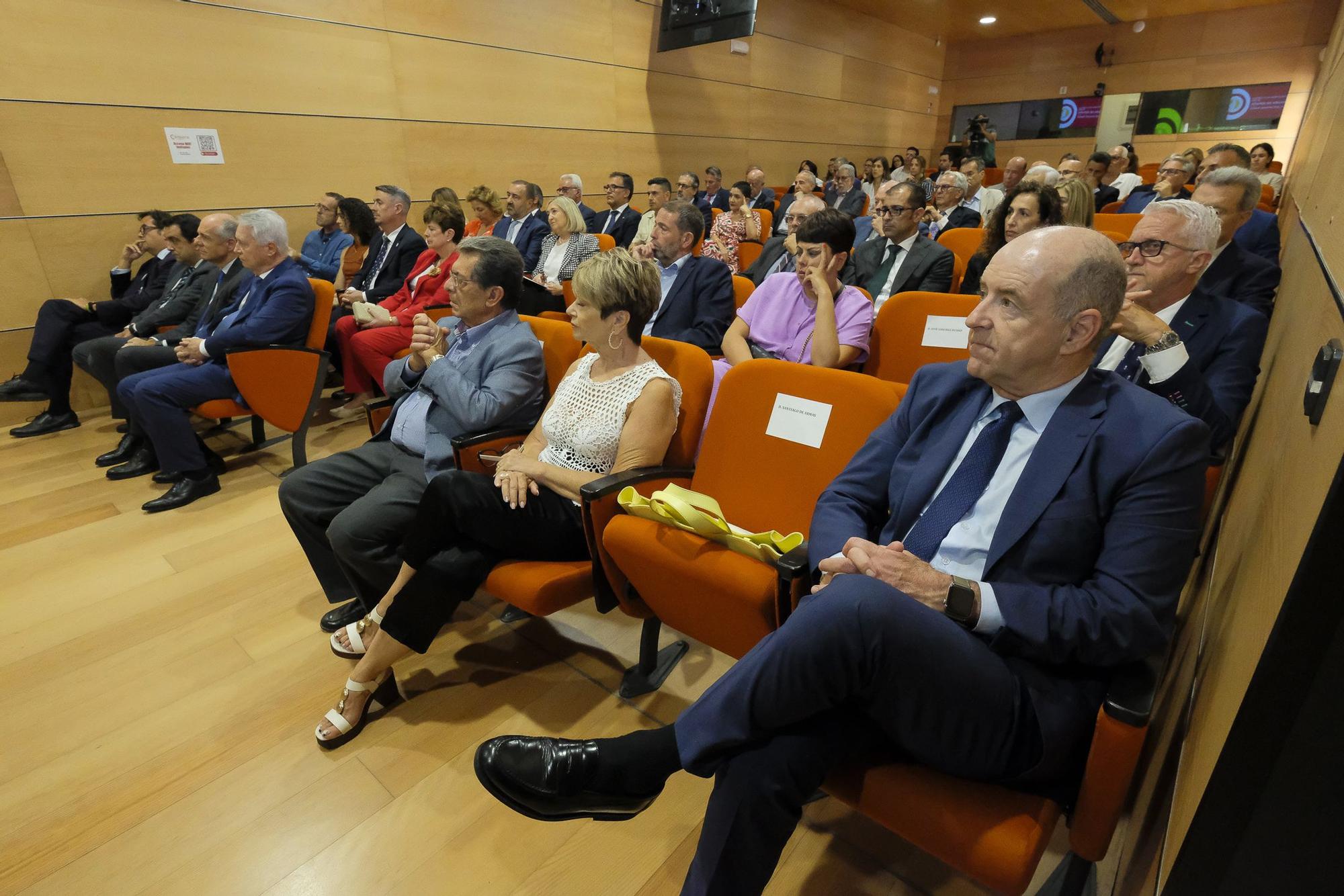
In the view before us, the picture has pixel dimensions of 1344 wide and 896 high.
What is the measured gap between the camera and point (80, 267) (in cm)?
443

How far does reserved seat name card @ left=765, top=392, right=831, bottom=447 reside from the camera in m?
1.68

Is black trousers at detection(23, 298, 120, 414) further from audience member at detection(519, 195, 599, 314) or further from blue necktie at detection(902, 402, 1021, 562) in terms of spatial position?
blue necktie at detection(902, 402, 1021, 562)

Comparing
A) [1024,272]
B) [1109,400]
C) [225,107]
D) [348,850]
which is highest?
[225,107]

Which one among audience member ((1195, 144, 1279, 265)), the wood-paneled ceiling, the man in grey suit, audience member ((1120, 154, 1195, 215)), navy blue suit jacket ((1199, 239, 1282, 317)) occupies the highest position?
the wood-paneled ceiling

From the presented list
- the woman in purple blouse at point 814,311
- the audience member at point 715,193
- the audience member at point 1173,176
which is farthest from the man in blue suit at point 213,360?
the audience member at point 715,193

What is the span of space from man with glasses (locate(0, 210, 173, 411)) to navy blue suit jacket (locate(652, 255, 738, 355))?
11.3 feet

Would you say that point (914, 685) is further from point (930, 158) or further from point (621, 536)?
point (930, 158)

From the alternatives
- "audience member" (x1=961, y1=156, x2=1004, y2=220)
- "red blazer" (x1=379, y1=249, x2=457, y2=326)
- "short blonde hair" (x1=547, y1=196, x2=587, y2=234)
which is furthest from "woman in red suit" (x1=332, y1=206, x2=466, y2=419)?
"audience member" (x1=961, y1=156, x2=1004, y2=220)

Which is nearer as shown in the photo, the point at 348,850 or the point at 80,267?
the point at 348,850

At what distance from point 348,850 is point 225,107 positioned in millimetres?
5316

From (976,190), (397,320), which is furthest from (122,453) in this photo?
(976,190)

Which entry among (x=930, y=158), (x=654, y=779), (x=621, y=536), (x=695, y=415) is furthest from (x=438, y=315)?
(x=930, y=158)

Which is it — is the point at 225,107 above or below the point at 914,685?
above

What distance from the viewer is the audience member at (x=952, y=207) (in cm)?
502
